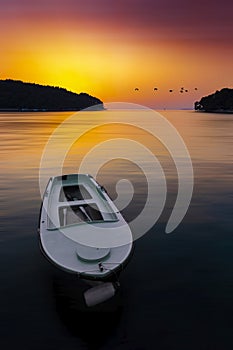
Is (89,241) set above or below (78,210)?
above

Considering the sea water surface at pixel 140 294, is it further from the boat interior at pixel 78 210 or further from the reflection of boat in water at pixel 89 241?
the boat interior at pixel 78 210

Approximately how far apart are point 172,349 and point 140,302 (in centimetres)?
263

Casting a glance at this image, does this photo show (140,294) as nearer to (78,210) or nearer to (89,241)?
(89,241)

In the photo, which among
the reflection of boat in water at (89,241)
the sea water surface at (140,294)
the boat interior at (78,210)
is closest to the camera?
the sea water surface at (140,294)

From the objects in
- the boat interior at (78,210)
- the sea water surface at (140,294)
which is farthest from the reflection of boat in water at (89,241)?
the sea water surface at (140,294)

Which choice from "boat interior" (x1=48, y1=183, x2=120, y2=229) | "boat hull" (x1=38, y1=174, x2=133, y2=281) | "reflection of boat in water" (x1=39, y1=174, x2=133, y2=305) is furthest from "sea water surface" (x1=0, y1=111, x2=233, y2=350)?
"boat interior" (x1=48, y1=183, x2=120, y2=229)

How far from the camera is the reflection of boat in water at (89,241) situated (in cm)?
1299

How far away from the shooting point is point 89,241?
14.9 m

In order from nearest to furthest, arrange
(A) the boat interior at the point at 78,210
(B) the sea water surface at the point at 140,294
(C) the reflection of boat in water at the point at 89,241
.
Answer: (B) the sea water surface at the point at 140,294 → (C) the reflection of boat in water at the point at 89,241 → (A) the boat interior at the point at 78,210

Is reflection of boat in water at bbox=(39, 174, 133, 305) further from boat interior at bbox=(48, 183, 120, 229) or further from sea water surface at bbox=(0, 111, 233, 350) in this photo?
sea water surface at bbox=(0, 111, 233, 350)

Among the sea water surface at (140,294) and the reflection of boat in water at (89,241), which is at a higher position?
the reflection of boat in water at (89,241)

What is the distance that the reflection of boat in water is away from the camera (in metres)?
13.0

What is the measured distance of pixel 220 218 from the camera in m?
23.3

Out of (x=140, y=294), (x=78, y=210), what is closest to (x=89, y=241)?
(x=140, y=294)
